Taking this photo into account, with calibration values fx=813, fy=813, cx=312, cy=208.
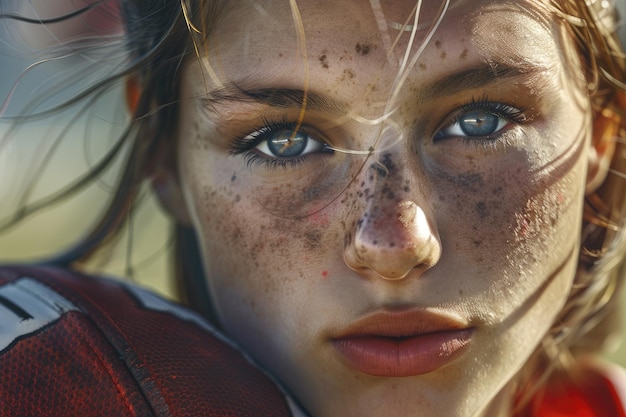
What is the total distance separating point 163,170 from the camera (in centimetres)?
178

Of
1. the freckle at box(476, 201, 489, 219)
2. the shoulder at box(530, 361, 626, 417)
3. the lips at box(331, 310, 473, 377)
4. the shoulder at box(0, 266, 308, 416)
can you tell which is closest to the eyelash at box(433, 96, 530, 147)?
the freckle at box(476, 201, 489, 219)

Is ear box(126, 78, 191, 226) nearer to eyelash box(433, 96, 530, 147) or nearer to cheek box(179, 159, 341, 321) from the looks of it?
cheek box(179, 159, 341, 321)

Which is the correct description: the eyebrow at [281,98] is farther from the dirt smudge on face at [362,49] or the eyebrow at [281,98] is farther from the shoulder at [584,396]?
the shoulder at [584,396]

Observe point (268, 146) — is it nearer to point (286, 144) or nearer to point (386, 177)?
point (286, 144)

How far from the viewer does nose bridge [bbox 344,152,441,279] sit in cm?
125

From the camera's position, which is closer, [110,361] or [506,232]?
[110,361]

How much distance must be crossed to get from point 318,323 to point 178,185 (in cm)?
55

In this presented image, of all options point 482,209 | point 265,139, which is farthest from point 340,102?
point 482,209

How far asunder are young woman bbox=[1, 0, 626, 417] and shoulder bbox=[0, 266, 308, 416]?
0.45 ft

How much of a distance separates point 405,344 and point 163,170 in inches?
28.3

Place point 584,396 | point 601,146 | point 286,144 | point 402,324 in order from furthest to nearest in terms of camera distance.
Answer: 1. point 584,396
2. point 601,146
3. point 286,144
4. point 402,324

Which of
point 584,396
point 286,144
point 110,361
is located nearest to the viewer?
point 110,361

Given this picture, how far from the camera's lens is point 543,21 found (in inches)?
55.1

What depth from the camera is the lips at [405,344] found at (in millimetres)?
1327
